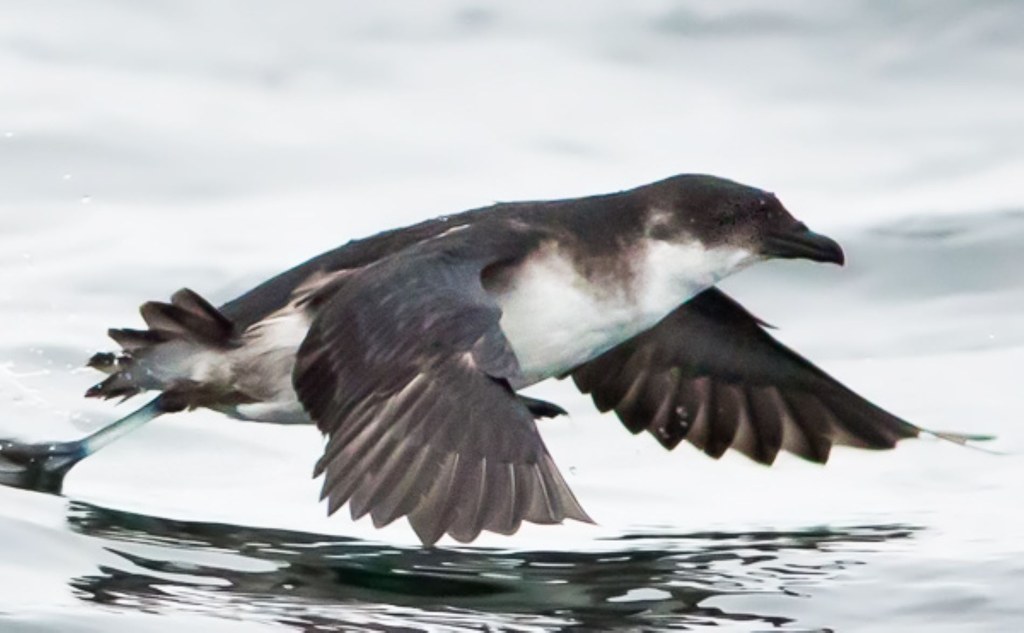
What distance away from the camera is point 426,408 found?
6.29 meters

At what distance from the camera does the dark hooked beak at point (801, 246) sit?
25.3 feet

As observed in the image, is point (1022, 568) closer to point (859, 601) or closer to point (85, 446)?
point (859, 601)

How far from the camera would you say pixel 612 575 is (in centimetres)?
708

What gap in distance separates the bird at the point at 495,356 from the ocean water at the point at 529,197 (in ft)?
0.98

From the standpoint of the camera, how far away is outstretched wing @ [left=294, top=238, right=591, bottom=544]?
19.6 feet

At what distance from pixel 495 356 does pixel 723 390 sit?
7.56 ft

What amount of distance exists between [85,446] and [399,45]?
6158mm

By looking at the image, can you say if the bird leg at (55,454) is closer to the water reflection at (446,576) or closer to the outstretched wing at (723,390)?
the water reflection at (446,576)

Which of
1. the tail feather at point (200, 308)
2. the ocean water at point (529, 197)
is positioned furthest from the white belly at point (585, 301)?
the tail feather at point (200, 308)

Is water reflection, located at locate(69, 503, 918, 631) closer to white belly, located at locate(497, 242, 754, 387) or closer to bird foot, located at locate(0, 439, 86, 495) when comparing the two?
bird foot, located at locate(0, 439, 86, 495)

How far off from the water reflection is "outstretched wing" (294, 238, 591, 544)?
14.1 inches

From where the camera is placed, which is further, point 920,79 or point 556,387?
point 920,79

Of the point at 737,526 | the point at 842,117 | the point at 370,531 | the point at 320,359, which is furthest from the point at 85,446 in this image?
the point at 842,117

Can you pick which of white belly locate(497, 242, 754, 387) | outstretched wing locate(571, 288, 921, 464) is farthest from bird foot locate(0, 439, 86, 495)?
outstretched wing locate(571, 288, 921, 464)
